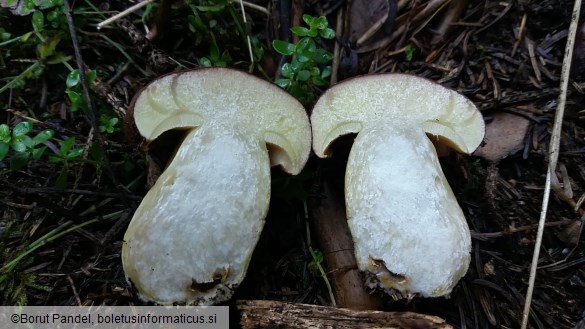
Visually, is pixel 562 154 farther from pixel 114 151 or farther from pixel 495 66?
pixel 114 151

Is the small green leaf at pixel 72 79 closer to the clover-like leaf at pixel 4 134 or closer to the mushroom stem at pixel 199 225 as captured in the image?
the clover-like leaf at pixel 4 134

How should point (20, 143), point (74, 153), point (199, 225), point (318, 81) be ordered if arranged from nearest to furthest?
point (199, 225) → point (20, 143) → point (74, 153) → point (318, 81)

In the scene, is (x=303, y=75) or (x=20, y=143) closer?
(x=20, y=143)

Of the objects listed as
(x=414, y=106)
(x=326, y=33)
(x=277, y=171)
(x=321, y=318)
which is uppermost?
(x=326, y=33)

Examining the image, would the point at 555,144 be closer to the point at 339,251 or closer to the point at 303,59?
the point at 339,251

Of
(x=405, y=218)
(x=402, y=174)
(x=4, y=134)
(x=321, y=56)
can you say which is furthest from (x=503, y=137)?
(x=4, y=134)

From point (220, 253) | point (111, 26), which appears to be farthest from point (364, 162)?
point (111, 26)

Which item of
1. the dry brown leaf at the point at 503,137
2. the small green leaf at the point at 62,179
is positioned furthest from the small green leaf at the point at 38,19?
the dry brown leaf at the point at 503,137

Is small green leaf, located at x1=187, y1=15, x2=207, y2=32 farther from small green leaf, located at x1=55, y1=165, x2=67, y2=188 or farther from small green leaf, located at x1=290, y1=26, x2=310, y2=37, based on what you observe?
small green leaf, located at x1=55, y1=165, x2=67, y2=188
